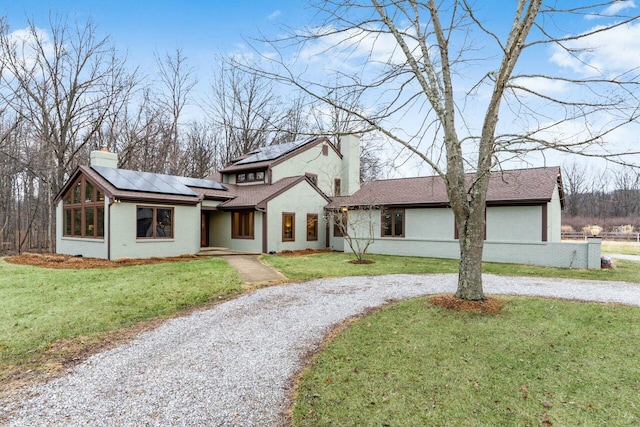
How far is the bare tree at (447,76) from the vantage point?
615cm

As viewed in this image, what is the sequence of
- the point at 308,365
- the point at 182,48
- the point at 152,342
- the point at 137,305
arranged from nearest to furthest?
the point at 308,365 → the point at 152,342 → the point at 137,305 → the point at 182,48

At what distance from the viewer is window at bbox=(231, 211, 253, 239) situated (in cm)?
1733

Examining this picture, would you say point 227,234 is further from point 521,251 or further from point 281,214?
point 521,251

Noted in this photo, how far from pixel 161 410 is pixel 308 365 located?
181 cm

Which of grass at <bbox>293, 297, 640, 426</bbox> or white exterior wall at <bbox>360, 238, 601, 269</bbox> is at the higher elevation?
white exterior wall at <bbox>360, 238, 601, 269</bbox>

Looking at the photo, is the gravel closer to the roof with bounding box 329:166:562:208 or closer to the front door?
the roof with bounding box 329:166:562:208

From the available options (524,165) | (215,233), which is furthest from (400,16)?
(215,233)

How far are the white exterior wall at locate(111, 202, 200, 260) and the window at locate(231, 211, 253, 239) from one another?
2.07 metres

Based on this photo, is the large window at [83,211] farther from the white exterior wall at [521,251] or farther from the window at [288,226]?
the white exterior wall at [521,251]

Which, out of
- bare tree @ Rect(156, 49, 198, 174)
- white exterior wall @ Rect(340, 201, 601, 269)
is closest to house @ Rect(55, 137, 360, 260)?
white exterior wall @ Rect(340, 201, 601, 269)

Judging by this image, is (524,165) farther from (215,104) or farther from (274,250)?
(215,104)

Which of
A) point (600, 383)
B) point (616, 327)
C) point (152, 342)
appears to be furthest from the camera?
point (616, 327)

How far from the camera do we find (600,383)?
12.9ft

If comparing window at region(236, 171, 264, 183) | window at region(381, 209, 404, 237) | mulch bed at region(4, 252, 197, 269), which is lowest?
mulch bed at region(4, 252, 197, 269)
